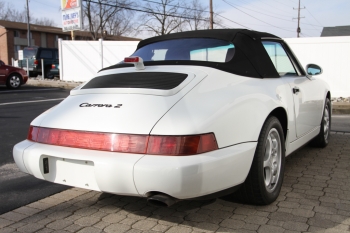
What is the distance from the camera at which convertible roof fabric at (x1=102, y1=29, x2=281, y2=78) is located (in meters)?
3.10

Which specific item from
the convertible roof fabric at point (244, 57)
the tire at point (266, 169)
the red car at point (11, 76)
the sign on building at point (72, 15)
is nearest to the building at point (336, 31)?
the sign on building at point (72, 15)

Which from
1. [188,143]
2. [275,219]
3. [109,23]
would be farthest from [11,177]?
[109,23]

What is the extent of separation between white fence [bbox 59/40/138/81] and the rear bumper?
14033 millimetres

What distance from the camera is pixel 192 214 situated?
2.94 meters

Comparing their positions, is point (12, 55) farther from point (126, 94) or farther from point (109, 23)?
point (126, 94)

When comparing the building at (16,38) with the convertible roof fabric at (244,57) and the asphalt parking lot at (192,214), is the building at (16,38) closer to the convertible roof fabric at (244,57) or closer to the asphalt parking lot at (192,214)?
the convertible roof fabric at (244,57)

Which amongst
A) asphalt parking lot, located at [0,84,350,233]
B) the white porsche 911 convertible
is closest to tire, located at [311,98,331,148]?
asphalt parking lot, located at [0,84,350,233]

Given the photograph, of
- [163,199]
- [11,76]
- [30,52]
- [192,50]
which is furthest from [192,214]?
[30,52]

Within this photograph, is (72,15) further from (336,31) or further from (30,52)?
(336,31)

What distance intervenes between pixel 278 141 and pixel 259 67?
0.71 meters

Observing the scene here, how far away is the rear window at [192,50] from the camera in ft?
11.0

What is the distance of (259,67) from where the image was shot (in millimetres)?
3305

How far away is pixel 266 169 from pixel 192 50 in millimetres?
1353

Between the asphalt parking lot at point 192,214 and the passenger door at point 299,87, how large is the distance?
27.3 inches
